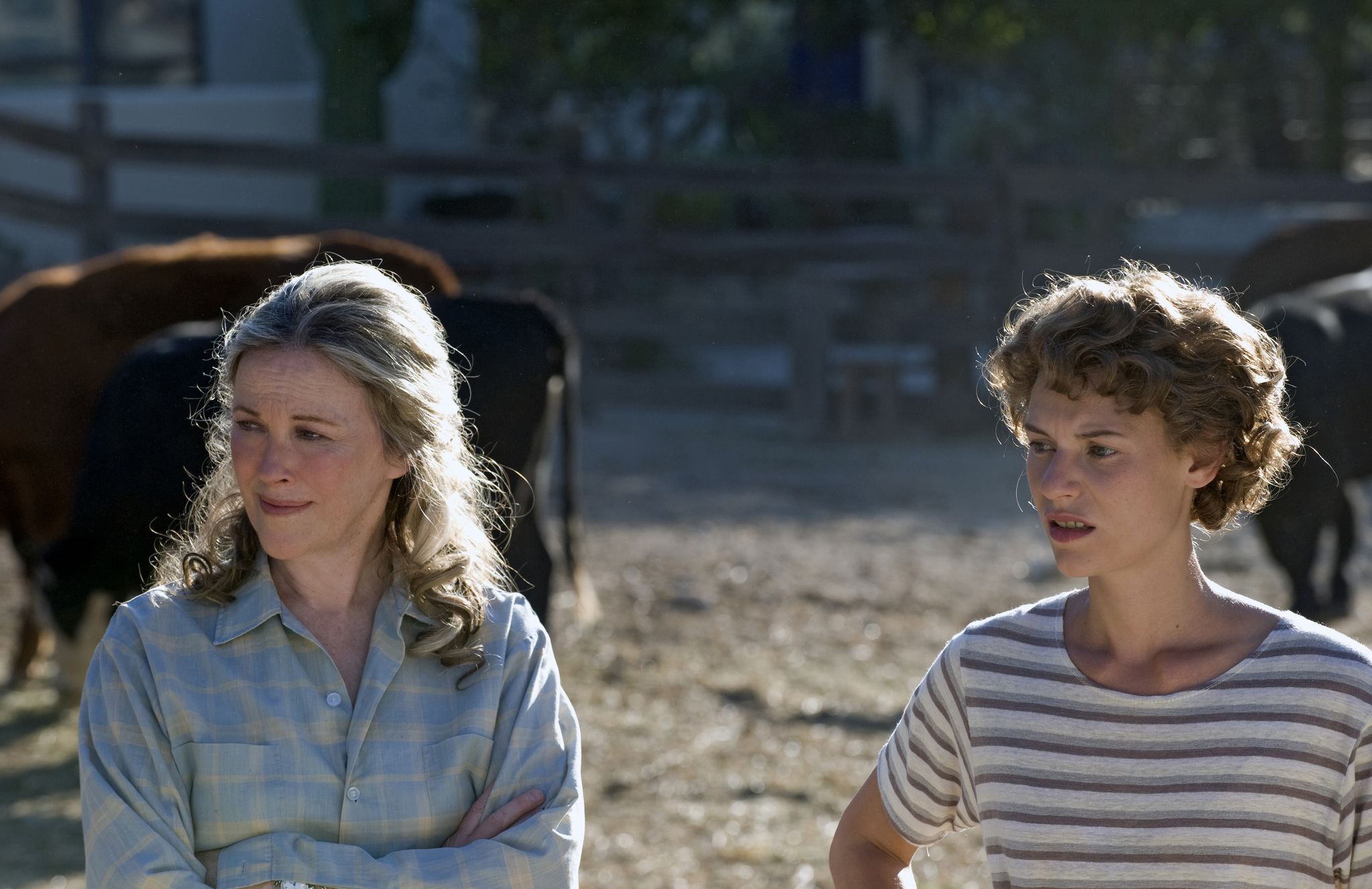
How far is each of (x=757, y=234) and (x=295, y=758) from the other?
807cm

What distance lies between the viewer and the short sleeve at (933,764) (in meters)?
1.61

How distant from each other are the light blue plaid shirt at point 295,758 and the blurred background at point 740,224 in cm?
171

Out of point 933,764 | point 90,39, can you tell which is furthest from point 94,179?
point 933,764

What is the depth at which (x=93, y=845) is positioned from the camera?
1.54 m

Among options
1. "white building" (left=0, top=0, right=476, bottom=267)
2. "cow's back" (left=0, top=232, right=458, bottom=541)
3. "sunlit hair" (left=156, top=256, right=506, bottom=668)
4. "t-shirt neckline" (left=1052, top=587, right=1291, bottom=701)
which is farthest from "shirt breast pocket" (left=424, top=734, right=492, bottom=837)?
"white building" (left=0, top=0, right=476, bottom=267)

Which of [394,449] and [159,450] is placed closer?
[394,449]

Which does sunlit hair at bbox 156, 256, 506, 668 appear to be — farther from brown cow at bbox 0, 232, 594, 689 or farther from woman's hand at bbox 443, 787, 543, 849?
brown cow at bbox 0, 232, 594, 689

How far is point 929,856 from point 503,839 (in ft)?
6.76

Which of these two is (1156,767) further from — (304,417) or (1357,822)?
(304,417)

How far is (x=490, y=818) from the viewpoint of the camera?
164cm

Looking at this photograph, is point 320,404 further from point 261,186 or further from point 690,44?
point 690,44

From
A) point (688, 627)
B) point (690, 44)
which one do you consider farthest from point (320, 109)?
point (688, 627)

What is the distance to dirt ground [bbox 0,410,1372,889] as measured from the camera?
3.55 metres

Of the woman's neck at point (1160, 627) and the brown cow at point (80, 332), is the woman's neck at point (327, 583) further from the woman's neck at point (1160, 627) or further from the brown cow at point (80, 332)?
the brown cow at point (80, 332)
